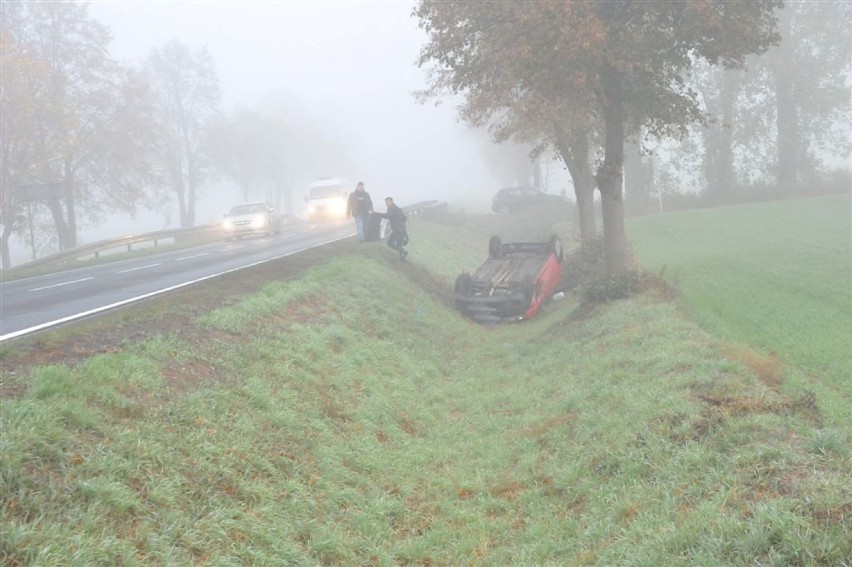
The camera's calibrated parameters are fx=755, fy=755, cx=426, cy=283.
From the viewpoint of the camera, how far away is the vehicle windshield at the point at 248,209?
35.3m

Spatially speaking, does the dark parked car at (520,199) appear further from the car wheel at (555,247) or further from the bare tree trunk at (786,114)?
the car wheel at (555,247)

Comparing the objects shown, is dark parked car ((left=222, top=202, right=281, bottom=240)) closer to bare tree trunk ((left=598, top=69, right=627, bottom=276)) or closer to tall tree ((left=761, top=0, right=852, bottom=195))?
bare tree trunk ((left=598, top=69, right=627, bottom=276))

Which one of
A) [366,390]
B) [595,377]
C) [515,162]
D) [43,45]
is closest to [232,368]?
[366,390]

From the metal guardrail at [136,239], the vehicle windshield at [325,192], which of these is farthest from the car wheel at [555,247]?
the vehicle windshield at [325,192]

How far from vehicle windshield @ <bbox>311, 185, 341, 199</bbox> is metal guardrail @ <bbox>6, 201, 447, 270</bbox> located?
6717 mm

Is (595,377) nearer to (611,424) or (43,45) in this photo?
(611,424)

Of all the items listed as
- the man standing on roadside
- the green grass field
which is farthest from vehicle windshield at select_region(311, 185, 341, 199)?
the green grass field

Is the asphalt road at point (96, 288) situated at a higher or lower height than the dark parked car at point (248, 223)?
lower

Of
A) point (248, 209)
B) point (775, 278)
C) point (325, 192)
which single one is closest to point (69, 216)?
point (248, 209)

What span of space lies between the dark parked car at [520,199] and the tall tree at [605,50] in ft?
95.8

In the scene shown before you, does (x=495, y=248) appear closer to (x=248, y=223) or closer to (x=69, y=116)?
(x=248, y=223)

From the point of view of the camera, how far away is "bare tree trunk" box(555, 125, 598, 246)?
827 inches

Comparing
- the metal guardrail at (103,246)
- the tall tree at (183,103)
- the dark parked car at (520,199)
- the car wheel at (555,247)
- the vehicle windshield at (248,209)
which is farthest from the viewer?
the tall tree at (183,103)

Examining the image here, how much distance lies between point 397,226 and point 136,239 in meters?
15.7
